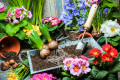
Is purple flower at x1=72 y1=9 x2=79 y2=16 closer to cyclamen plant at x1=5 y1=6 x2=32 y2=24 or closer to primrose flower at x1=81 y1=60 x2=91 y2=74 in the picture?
cyclamen plant at x1=5 y1=6 x2=32 y2=24

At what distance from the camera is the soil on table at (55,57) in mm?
1774

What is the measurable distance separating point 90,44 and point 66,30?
2.40 ft

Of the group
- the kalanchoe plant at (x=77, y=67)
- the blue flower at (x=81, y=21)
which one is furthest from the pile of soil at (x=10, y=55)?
the kalanchoe plant at (x=77, y=67)

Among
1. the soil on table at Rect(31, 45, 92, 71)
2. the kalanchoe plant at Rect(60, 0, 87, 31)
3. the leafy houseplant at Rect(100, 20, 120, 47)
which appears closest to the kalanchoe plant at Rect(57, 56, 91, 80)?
the soil on table at Rect(31, 45, 92, 71)

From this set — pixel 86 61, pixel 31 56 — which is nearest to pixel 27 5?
pixel 31 56

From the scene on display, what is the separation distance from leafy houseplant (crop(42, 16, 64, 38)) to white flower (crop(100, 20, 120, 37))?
703 mm

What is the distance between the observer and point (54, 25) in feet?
8.63

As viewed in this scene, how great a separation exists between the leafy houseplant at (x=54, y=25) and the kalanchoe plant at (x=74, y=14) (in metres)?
0.10

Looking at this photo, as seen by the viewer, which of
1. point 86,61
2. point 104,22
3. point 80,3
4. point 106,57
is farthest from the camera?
point 80,3

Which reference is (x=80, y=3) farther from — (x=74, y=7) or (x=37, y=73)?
(x=37, y=73)

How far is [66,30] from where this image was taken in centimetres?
275

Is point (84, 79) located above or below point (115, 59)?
below

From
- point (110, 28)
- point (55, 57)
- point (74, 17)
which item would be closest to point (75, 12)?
point (74, 17)

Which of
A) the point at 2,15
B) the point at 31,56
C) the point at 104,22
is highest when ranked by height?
the point at 2,15
